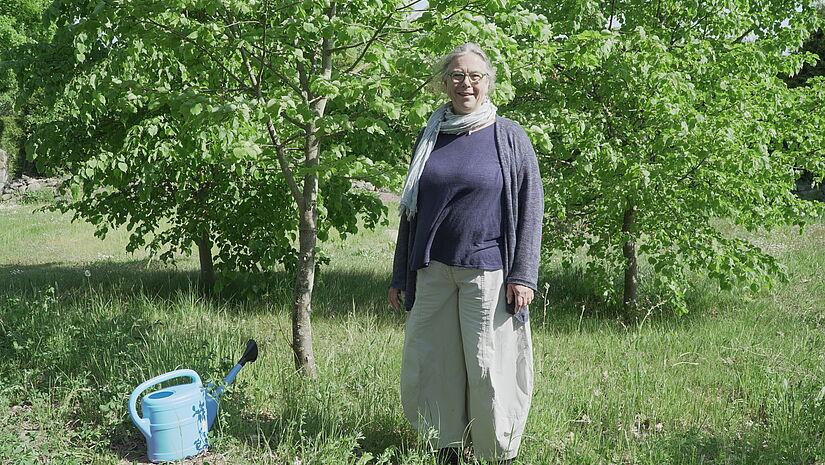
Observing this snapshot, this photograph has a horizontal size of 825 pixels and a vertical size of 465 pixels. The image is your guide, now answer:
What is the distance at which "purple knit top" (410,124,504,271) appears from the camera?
2744 millimetres

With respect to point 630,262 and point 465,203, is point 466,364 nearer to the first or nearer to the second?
point 465,203

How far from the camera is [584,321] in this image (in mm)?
6164

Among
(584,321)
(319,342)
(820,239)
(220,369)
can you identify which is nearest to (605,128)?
(584,321)

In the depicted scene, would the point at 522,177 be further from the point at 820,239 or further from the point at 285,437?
the point at 820,239

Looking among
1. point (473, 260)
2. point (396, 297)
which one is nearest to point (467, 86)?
point (473, 260)

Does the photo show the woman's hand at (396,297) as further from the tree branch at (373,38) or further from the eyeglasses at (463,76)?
the tree branch at (373,38)

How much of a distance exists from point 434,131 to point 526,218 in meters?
0.55

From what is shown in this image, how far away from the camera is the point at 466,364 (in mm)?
2891

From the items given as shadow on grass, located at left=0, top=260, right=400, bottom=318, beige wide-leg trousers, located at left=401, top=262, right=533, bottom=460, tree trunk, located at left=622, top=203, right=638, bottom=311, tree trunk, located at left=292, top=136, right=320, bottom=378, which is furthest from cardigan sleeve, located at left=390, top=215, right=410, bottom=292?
tree trunk, located at left=622, top=203, right=638, bottom=311

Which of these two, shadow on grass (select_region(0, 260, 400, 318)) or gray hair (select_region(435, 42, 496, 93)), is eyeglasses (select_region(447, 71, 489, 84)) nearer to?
gray hair (select_region(435, 42, 496, 93))

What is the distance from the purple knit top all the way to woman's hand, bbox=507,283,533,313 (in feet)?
0.35

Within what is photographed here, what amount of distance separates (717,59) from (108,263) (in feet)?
28.7

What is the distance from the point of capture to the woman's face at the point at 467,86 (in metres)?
2.75

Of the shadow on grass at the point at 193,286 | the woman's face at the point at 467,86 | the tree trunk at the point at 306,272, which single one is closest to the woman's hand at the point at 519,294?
the woman's face at the point at 467,86
